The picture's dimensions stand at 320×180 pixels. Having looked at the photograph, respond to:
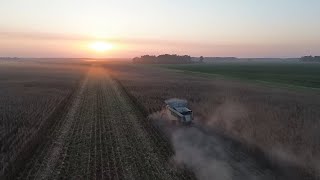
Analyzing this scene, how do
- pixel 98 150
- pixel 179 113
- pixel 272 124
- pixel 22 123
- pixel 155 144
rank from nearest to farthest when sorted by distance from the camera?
pixel 98 150 → pixel 155 144 → pixel 272 124 → pixel 179 113 → pixel 22 123

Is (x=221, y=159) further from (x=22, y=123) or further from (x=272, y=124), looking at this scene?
(x=22, y=123)

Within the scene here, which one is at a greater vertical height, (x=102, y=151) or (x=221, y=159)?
(x=221, y=159)

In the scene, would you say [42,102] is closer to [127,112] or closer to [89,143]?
[127,112]

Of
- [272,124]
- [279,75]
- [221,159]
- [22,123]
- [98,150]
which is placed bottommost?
[279,75]

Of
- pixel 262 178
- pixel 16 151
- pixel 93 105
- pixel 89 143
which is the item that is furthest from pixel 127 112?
pixel 262 178

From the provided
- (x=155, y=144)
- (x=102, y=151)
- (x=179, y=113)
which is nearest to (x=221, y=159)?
(x=155, y=144)

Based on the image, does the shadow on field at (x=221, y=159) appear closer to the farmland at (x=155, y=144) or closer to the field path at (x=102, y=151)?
the farmland at (x=155, y=144)
